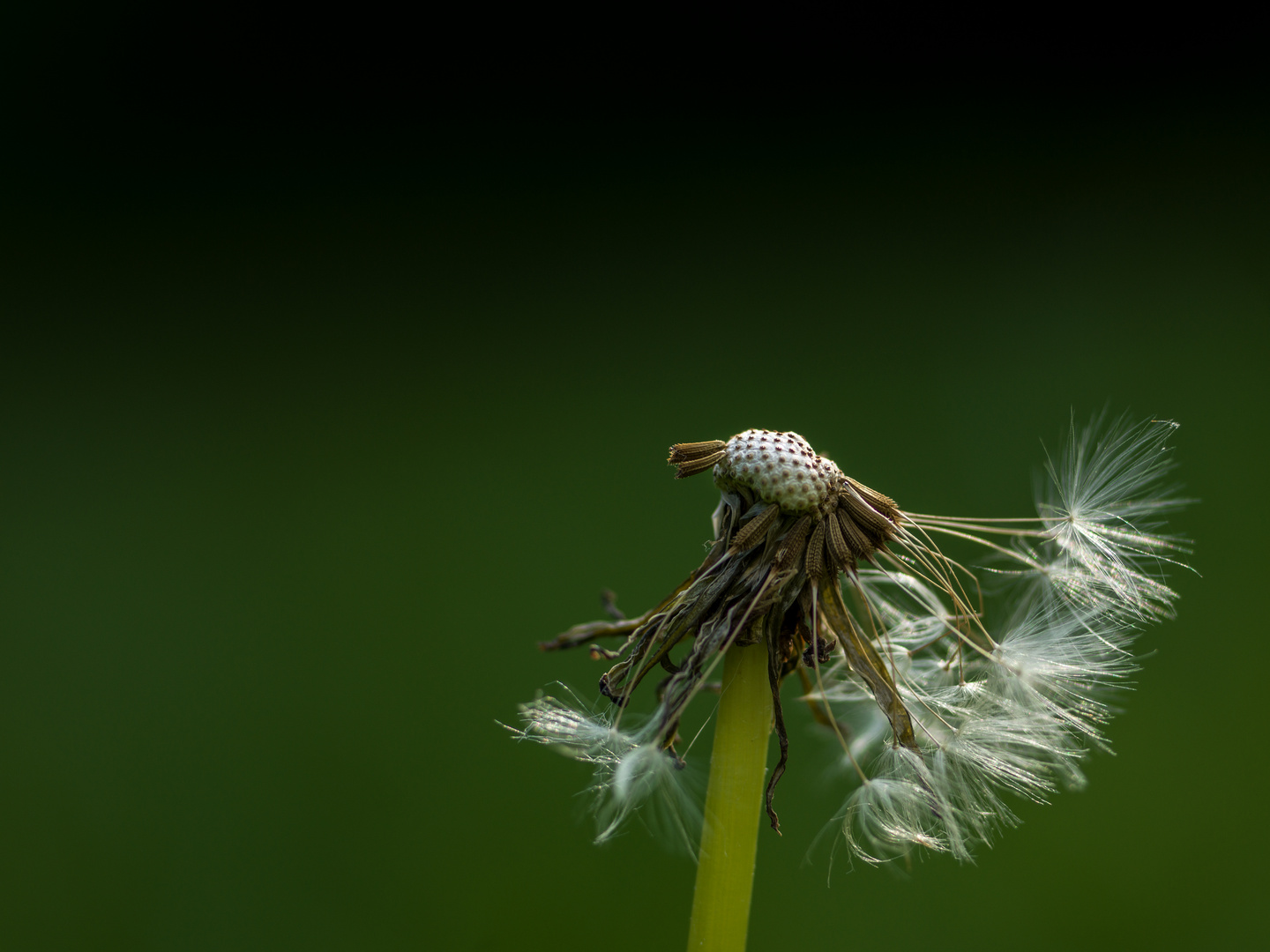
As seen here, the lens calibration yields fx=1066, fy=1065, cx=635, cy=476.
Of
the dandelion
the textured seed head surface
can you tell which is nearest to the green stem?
the dandelion

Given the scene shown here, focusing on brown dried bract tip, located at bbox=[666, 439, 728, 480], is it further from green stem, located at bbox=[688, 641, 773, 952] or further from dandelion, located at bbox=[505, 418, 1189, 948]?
green stem, located at bbox=[688, 641, 773, 952]

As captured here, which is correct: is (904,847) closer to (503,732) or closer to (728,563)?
(728,563)

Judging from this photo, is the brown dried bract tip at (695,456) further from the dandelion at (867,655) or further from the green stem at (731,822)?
the green stem at (731,822)

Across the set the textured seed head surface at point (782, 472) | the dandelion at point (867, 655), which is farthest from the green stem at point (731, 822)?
the textured seed head surface at point (782, 472)

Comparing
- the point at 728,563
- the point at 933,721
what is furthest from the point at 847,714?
the point at 728,563

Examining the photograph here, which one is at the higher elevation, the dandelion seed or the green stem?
the dandelion seed
